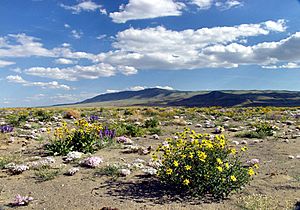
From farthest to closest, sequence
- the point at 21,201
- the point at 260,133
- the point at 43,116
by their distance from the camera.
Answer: the point at 43,116 → the point at 260,133 → the point at 21,201

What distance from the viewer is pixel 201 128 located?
19688mm

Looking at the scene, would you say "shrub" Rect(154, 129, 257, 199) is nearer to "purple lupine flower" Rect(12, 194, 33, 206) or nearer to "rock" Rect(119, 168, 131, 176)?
"rock" Rect(119, 168, 131, 176)

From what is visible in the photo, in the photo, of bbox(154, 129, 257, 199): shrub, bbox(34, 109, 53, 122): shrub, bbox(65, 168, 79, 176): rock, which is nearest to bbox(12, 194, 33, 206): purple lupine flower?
bbox(65, 168, 79, 176): rock

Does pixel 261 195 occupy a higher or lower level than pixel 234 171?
lower

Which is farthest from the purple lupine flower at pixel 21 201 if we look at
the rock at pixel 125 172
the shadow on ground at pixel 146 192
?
the rock at pixel 125 172

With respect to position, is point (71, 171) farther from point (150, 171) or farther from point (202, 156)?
point (202, 156)

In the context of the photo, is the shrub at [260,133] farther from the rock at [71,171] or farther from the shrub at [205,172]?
the rock at [71,171]

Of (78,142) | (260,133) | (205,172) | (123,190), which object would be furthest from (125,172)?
(260,133)

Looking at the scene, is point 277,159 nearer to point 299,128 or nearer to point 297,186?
point 297,186

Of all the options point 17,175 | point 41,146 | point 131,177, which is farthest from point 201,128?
point 17,175

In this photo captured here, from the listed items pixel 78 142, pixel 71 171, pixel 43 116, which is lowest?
pixel 71 171

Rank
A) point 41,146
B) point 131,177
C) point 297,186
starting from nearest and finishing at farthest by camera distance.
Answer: point 297,186 < point 131,177 < point 41,146

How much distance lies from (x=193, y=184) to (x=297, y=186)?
280cm

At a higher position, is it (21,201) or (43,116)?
(43,116)
